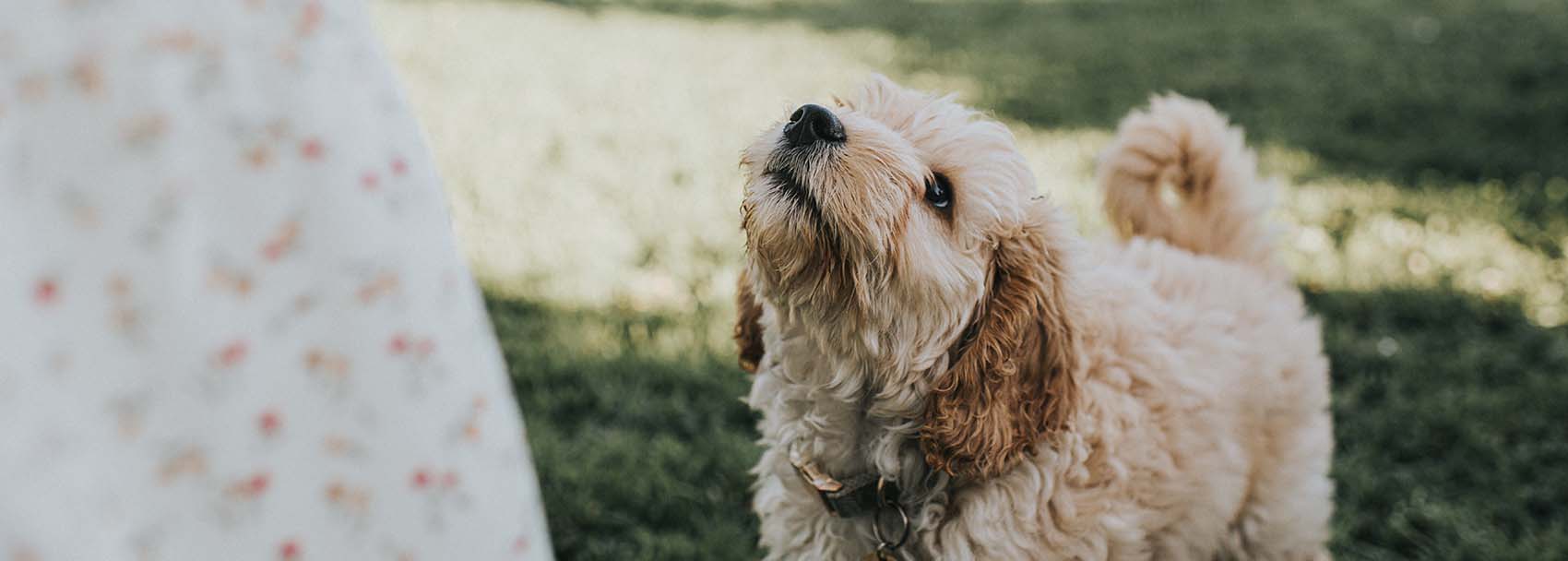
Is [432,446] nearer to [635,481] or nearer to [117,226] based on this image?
[117,226]

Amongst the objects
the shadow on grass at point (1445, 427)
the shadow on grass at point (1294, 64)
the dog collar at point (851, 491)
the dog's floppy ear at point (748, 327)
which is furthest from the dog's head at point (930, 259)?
the shadow on grass at point (1294, 64)

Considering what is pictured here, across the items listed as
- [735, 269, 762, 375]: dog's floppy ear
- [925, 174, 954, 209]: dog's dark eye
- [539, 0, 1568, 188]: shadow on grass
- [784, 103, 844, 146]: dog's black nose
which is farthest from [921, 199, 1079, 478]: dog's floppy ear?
[539, 0, 1568, 188]: shadow on grass

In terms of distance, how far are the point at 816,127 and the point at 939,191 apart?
326 millimetres

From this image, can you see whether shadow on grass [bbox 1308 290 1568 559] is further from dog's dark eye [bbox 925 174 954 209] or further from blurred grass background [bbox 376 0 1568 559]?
dog's dark eye [bbox 925 174 954 209]

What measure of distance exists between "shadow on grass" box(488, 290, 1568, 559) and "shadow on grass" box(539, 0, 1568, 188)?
2.08 m

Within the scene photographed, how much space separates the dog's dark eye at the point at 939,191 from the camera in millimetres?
2350

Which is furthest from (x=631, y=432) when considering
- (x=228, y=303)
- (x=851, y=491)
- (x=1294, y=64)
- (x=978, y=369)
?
(x=1294, y=64)

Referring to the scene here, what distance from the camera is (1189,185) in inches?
128

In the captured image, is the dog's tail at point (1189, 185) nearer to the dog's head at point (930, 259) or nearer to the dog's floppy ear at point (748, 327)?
the dog's head at point (930, 259)

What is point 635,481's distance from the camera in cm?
353

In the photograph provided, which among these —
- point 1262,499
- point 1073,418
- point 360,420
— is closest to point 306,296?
point 360,420

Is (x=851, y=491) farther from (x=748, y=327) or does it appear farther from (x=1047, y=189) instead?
(x=1047, y=189)

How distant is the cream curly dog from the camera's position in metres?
2.29

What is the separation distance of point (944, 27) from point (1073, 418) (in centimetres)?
841
